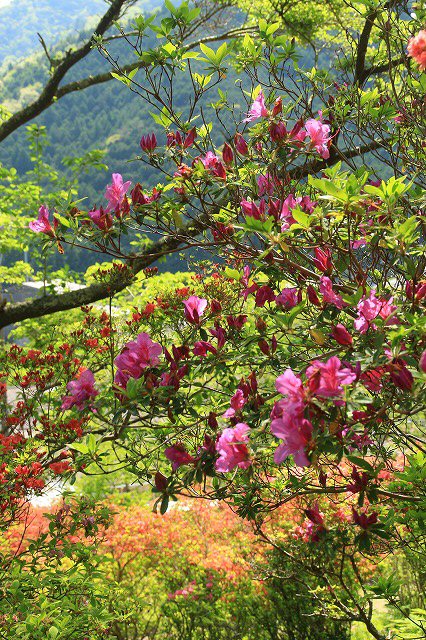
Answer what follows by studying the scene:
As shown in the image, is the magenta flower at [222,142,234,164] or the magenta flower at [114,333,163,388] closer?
the magenta flower at [114,333,163,388]

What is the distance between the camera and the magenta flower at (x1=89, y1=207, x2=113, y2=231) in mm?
1672

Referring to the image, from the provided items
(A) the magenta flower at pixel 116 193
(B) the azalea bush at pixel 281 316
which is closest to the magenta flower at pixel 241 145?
(B) the azalea bush at pixel 281 316

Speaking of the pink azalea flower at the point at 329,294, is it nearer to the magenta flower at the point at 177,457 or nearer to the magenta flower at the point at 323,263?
the magenta flower at the point at 323,263

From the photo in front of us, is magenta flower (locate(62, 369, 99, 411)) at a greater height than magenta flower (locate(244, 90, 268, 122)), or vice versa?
magenta flower (locate(244, 90, 268, 122))

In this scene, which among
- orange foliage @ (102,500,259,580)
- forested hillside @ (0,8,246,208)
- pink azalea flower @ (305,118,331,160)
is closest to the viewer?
pink azalea flower @ (305,118,331,160)

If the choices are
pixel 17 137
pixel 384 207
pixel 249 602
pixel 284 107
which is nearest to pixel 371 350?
pixel 384 207

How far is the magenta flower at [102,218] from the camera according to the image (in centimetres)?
167

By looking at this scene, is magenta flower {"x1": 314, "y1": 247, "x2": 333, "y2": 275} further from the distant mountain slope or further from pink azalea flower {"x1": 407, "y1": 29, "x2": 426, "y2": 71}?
the distant mountain slope

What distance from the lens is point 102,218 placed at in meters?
1.67

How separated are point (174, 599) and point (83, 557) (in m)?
2.49

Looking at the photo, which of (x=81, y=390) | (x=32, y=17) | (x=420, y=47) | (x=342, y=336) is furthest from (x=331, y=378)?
(x=32, y=17)

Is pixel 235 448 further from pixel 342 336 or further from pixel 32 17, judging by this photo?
pixel 32 17

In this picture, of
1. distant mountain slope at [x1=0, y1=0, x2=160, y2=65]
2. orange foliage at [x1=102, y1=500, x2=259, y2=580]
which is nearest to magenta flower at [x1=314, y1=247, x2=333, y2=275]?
orange foliage at [x1=102, y1=500, x2=259, y2=580]

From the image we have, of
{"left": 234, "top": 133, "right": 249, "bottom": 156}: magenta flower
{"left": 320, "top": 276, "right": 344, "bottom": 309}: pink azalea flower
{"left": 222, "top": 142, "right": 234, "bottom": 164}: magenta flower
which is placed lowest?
{"left": 320, "top": 276, "right": 344, "bottom": 309}: pink azalea flower
